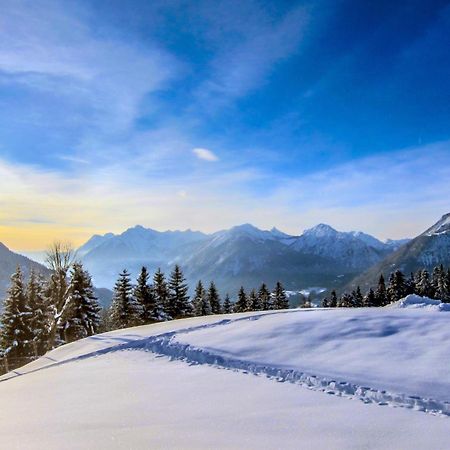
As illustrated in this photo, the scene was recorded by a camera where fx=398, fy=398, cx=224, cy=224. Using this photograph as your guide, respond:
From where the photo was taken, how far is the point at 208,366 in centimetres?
1173

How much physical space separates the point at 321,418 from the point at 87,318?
34.2m

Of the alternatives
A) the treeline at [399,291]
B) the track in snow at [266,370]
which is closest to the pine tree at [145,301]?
the track in snow at [266,370]

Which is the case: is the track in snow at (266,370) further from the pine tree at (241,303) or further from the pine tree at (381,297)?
the pine tree at (381,297)

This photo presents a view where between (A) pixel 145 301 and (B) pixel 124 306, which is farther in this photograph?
(A) pixel 145 301

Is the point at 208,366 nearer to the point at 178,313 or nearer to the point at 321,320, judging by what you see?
the point at 321,320

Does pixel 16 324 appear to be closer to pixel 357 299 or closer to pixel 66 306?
pixel 66 306

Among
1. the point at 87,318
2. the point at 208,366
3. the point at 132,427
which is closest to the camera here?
the point at 132,427

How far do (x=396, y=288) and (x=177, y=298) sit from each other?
111 ft

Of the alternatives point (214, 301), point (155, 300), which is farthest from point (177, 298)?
point (214, 301)

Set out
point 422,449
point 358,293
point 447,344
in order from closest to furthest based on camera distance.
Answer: point 422,449
point 447,344
point 358,293

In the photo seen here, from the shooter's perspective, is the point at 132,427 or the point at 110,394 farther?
the point at 110,394

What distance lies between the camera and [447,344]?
33.6ft

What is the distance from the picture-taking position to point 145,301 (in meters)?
40.5

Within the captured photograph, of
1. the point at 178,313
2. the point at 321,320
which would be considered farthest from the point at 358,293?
the point at 321,320
